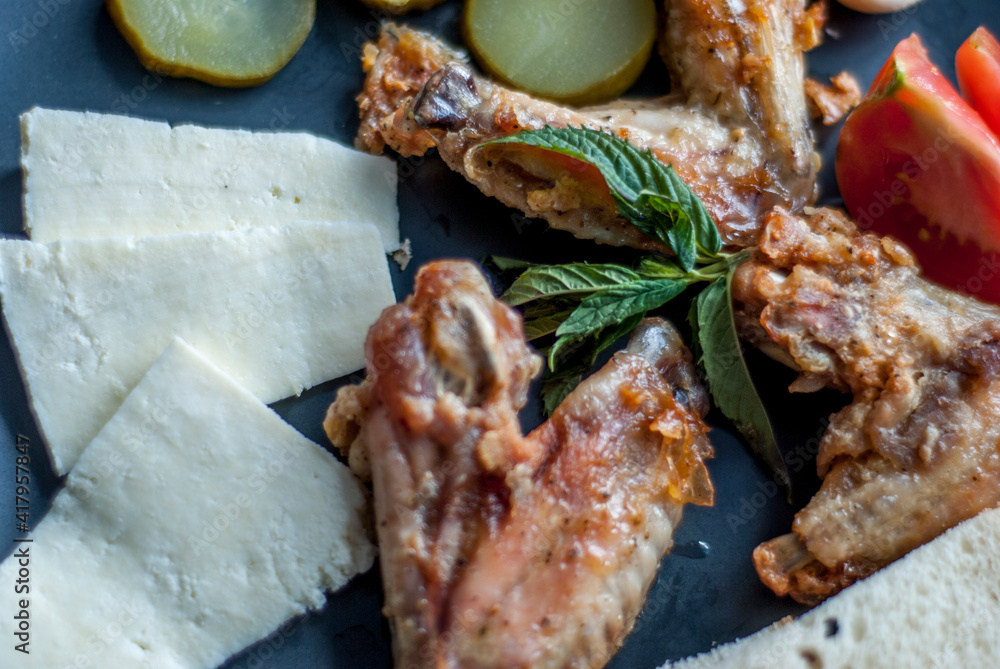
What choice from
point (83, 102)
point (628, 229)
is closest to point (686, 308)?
point (628, 229)

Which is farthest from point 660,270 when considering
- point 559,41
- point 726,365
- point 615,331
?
point 559,41

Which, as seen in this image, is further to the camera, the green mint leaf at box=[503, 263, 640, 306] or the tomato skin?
the tomato skin

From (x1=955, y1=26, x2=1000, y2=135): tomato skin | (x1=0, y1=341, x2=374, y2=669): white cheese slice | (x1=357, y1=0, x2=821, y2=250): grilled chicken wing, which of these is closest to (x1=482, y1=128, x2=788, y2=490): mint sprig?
(x1=357, y1=0, x2=821, y2=250): grilled chicken wing

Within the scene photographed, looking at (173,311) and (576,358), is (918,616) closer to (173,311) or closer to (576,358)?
(576,358)

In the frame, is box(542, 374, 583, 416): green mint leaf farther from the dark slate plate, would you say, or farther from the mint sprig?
the dark slate plate

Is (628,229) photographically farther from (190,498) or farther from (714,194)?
(190,498)

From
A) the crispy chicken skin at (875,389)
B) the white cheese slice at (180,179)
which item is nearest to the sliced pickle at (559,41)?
the white cheese slice at (180,179)

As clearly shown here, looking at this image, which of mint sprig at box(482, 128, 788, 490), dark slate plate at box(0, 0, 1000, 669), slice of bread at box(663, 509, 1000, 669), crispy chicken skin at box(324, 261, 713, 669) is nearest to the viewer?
crispy chicken skin at box(324, 261, 713, 669)

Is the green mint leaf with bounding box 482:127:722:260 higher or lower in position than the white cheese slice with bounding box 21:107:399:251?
higher
